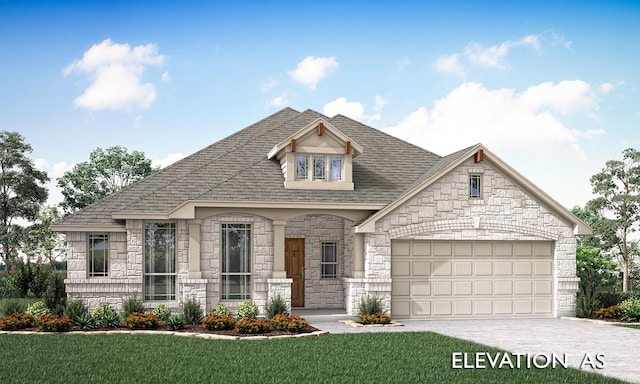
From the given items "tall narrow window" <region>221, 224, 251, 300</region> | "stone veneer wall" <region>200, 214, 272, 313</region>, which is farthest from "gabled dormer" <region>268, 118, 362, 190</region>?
"tall narrow window" <region>221, 224, 251, 300</region>

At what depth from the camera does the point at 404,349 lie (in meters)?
15.2

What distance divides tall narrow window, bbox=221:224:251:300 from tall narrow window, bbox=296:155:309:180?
2.33 meters

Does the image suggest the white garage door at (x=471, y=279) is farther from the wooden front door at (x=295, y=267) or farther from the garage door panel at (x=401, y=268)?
the wooden front door at (x=295, y=267)

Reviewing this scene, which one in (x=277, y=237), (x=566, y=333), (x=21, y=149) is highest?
(x=21, y=149)

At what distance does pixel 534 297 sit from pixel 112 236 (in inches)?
515

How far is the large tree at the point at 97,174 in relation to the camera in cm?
4591

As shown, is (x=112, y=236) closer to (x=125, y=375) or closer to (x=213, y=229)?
(x=213, y=229)

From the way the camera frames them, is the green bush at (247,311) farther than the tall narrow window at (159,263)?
No

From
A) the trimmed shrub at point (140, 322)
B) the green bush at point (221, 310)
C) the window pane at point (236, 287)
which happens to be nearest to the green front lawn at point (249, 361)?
the trimmed shrub at point (140, 322)

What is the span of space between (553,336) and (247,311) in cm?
811

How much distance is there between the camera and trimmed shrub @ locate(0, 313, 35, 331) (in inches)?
723

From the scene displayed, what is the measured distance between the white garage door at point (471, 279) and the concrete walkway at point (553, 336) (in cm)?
70

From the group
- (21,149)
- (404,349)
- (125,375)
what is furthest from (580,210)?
(125,375)

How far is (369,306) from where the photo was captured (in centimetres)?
2070
